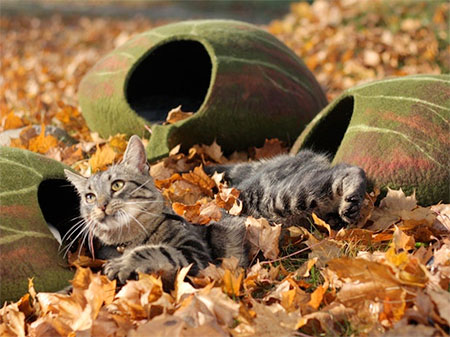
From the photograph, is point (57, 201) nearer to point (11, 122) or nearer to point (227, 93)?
point (227, 93)

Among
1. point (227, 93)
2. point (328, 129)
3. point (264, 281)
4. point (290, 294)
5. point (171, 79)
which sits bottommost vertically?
point (264, 281)

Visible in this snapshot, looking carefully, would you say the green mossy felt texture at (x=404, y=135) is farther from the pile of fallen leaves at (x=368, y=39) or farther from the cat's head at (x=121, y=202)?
the pile of fallen leaves at (x=368, y=39)

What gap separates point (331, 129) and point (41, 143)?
2298 mm

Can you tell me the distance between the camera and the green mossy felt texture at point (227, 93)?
4.46m

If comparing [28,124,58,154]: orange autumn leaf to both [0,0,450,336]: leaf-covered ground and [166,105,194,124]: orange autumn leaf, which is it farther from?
[166,105,194,124]: orange autumn leaf

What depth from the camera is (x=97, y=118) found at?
196 inches

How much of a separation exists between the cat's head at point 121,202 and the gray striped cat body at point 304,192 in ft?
2.20

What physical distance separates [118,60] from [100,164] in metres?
1.20

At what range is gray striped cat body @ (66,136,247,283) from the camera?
2764mm

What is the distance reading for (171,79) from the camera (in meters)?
5.67

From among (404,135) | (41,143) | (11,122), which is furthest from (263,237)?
(11,122)

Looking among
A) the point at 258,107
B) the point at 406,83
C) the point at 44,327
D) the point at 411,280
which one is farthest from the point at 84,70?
the point at 411,280

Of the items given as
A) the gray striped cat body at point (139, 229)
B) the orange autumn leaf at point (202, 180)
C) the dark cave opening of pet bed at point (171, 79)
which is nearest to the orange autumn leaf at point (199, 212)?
the gray striped cat body at point (139, 229)

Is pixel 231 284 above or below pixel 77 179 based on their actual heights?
below
